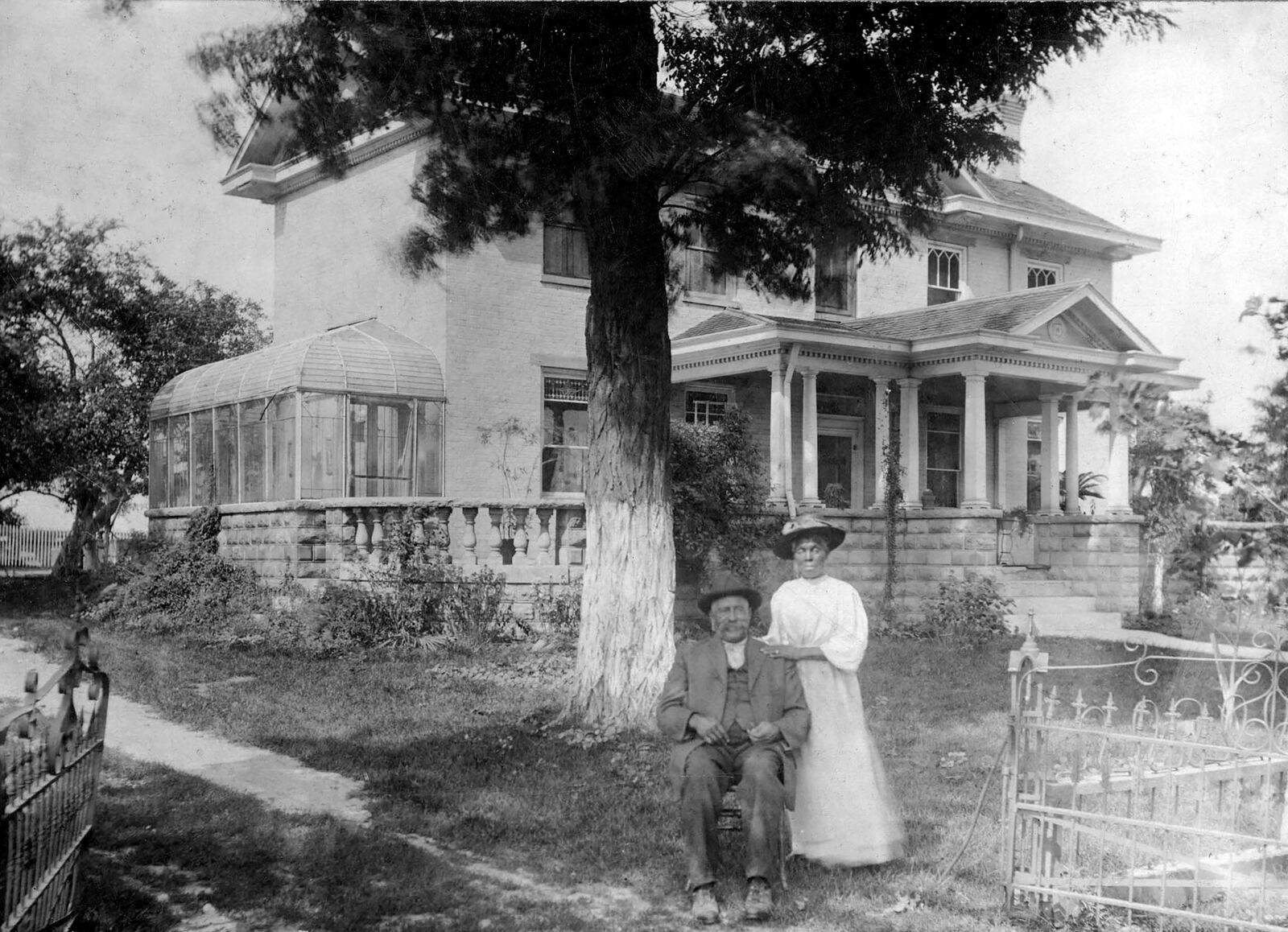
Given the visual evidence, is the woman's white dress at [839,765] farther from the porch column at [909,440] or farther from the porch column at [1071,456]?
the porch column at [1071,456]

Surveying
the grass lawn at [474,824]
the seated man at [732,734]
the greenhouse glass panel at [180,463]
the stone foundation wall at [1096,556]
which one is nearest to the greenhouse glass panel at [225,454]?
the greenhouse glass panel at [180,463]

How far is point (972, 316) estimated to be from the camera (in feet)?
63.3

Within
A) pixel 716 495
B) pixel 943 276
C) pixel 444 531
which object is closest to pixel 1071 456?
pixel 943 276

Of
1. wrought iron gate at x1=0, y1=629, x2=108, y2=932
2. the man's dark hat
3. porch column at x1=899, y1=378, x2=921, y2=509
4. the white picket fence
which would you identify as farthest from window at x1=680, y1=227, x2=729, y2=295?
the white picket fence

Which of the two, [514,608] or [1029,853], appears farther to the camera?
[514,608]

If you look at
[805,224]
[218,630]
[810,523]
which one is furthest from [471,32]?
[218,630]

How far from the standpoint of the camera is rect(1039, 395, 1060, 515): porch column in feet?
65.4

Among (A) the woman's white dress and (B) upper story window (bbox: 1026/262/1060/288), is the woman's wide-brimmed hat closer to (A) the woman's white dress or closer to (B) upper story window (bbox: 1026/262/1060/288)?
(A) the woman's white dress

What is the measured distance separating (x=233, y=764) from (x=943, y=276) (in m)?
18.2

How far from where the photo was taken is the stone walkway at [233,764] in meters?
6.90

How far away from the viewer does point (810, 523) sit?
19.2ft

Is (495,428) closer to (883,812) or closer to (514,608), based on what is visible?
(514,608)

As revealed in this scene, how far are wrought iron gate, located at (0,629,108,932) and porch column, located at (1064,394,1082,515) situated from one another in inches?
705

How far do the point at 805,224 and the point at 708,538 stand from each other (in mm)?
6106
